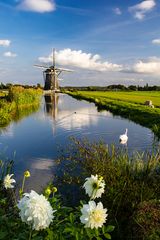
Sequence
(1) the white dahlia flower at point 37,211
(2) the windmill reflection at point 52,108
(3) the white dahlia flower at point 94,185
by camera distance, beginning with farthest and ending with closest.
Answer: (2) the windmill reflection at point 52,108 < (3) the white dahlia flower at point 94,185 < (1) the white dahlia flower at point 37,211

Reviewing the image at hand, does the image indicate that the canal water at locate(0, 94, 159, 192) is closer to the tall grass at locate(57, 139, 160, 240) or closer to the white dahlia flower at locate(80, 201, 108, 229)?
the tall grass at locate(57, 139, 160, 240)

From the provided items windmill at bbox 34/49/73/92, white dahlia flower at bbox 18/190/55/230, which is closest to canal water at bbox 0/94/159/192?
white dahlia flower at bbox 18/190/55/230

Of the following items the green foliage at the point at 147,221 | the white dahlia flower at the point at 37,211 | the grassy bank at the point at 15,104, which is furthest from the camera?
the grassy bank at the point at 15,104

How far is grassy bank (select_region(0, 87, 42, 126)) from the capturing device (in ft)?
92.0

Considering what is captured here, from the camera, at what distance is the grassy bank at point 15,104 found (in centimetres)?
2804

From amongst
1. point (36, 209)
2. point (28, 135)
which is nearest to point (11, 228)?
point (36, 209)

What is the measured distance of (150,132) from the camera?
21703 millimetres

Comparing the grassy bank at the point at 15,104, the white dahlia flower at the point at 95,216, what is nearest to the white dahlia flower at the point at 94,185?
the white dahlia flower at the point at 95,216

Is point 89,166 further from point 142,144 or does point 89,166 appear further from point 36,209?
point 142,144

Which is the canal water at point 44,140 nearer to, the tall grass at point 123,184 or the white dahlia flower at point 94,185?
the tall grass at point 123,184

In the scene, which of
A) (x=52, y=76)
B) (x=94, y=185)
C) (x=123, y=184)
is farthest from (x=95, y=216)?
(x=52, y=76)

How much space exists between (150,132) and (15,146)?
365 inches

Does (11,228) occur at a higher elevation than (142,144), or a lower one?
higher

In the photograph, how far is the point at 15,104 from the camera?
37.8 m
